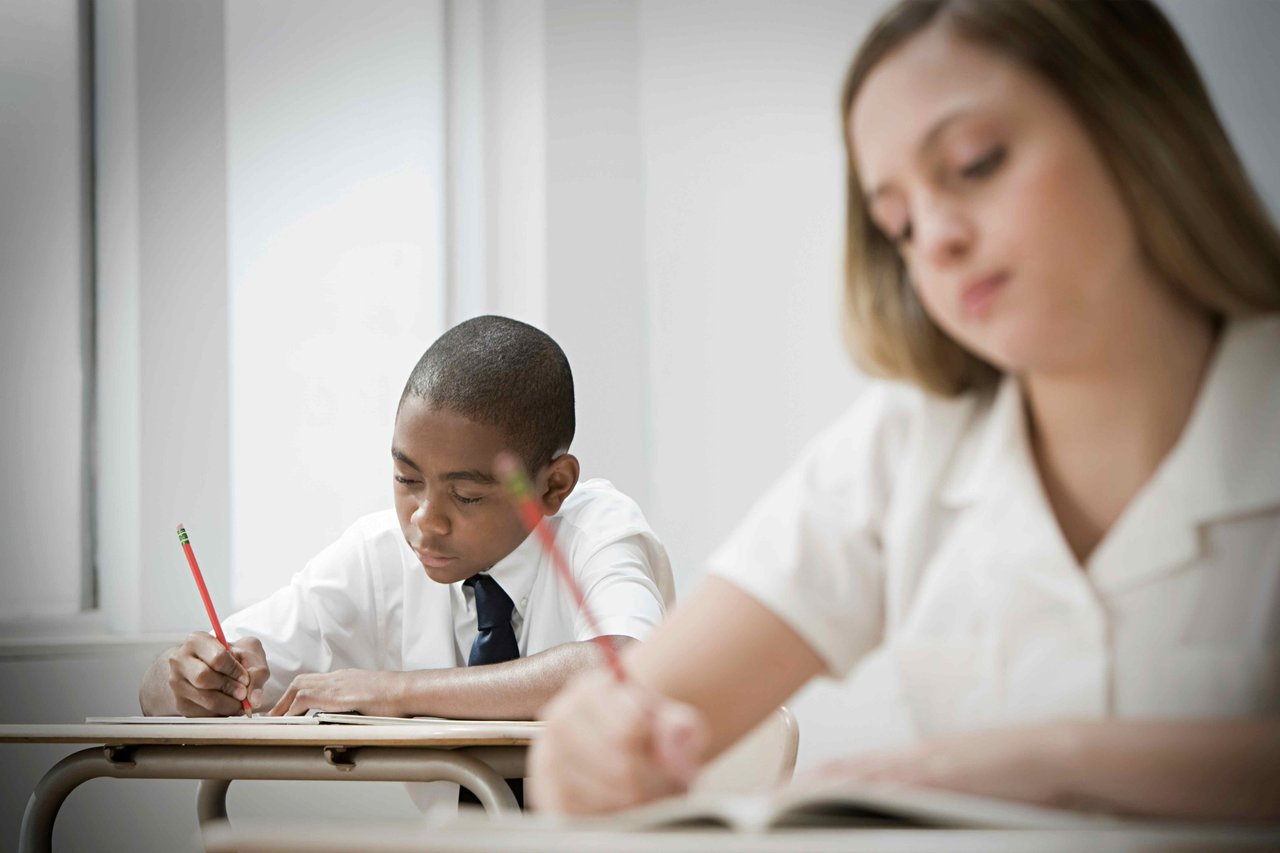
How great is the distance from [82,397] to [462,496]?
1362mm

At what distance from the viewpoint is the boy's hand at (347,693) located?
1758mm

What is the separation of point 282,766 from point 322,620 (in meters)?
0.54

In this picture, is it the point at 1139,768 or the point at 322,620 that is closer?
the point at 1139,768

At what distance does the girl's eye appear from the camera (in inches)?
32.2

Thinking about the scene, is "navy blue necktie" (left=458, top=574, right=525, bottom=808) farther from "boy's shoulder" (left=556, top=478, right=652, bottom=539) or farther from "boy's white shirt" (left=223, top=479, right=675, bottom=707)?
"boy's shoulder" (left=556, top=478, right=652, bottom=539)

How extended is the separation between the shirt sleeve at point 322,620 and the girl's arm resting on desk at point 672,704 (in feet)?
4.17

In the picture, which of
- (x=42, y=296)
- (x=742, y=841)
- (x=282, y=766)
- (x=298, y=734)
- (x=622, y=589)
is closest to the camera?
(x=742, y=841)

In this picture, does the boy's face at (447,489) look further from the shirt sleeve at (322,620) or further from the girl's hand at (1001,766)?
the girl's hand at (1001,766)

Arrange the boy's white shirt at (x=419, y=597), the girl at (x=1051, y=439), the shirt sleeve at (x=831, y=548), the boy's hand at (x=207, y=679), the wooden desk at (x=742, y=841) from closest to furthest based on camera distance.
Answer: the wooden desk at (x=742, y=841) → the girl at (x=1051, y=439) → the shirt sleeve at (x=831, y=548) → the boy's hand at (x=207, y=679) → the boy's white shirt at (x=419, y=597)

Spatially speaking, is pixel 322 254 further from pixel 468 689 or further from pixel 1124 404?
pixel 1124 404

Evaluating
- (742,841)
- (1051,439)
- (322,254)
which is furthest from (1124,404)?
(322,254)

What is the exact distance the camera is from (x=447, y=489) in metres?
1.89

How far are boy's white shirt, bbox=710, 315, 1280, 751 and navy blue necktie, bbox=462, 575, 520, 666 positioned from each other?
1.07 metres

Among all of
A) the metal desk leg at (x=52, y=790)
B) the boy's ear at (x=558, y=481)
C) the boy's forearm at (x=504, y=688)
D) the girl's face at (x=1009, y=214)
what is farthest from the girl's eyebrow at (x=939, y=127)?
the metal desk leg at (x=52, y=790)
